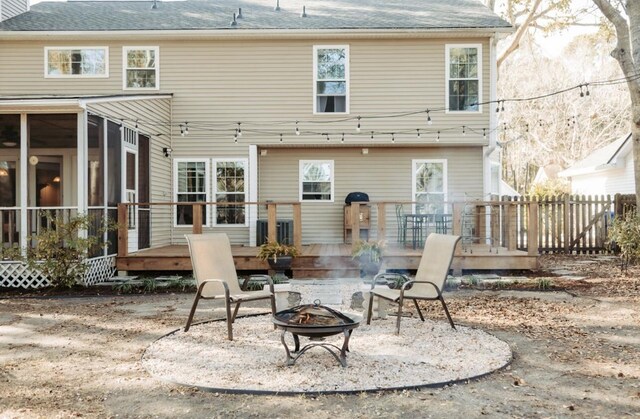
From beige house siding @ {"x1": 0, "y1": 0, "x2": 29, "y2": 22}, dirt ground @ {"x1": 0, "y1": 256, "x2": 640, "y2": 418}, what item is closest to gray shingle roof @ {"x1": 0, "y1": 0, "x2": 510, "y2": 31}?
beige house siding @ {"x1": 0, "y1": 0, "x2": 29, "y2": 22}

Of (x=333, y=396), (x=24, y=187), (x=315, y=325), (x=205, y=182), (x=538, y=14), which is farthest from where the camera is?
(x=538, y=14)

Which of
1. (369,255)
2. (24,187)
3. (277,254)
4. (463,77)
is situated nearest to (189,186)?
(277,254)

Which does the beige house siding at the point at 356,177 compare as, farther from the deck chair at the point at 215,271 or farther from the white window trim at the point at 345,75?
the deck chair at the point at 215,271

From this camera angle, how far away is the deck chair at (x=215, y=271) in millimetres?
5914

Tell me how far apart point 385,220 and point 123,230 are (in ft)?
17.2

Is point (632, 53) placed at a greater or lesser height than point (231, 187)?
greater

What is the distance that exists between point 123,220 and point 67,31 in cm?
519

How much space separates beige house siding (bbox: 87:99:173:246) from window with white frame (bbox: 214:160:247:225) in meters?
1.09

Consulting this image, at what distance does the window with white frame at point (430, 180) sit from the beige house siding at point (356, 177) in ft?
0.38

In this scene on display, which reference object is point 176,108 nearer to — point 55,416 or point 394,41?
point 394,41

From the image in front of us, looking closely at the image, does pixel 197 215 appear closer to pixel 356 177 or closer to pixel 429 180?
pixel 356 177

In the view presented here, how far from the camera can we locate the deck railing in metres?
9.80

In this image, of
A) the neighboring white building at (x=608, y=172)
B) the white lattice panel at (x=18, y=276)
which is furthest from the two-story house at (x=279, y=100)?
the neighboring white building at (x=608, y=172)

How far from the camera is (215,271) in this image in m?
6.31
